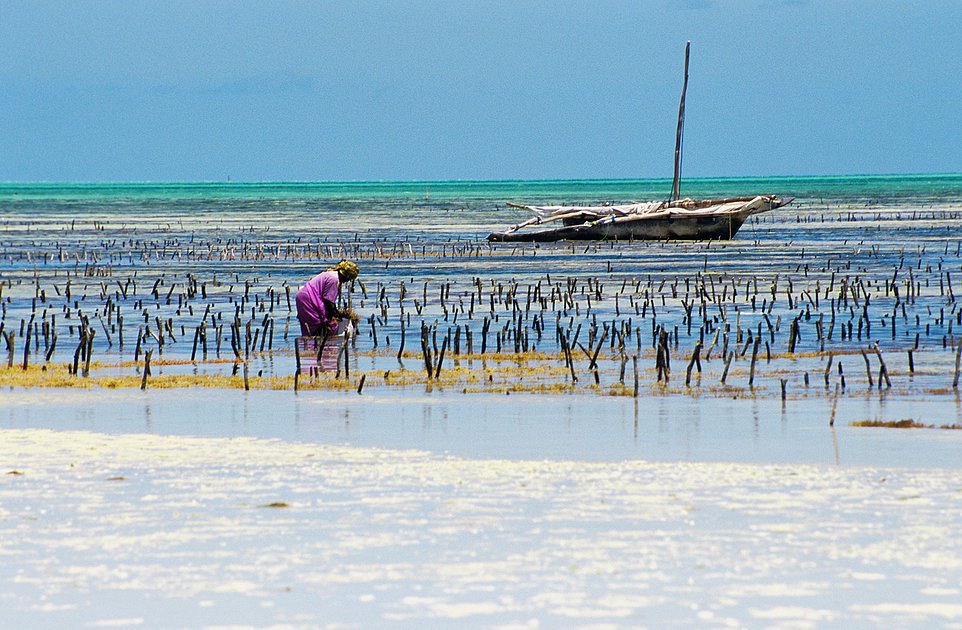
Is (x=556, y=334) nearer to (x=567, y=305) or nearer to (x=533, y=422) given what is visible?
(x=567, y=305)

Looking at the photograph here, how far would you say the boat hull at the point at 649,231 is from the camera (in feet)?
150

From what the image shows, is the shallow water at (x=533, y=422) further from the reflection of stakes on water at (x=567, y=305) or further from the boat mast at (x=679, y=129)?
the boat mast at (x=679, y=129)

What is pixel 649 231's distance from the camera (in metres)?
45.8

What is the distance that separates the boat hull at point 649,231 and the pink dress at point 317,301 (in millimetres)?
27494

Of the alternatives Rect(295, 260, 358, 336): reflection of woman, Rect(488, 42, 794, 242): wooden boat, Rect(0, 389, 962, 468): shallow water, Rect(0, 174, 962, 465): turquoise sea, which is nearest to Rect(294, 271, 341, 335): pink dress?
Rect(295, 260, 358, 336): reflection of woman

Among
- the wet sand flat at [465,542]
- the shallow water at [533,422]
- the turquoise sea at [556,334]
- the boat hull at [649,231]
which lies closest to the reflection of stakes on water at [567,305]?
the turquoise sea at [556,334]

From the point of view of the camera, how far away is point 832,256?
37.3 metres

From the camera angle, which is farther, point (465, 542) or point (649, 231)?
point (649, 231)

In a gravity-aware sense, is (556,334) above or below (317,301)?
below

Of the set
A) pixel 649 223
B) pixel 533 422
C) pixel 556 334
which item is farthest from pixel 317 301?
pixel 649 223

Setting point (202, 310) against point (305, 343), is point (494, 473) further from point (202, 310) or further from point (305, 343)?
point (202, 310)

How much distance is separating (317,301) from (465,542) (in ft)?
36.6

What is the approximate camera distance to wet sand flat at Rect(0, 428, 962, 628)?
650cm

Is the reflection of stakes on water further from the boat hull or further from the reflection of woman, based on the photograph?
the boat hull
